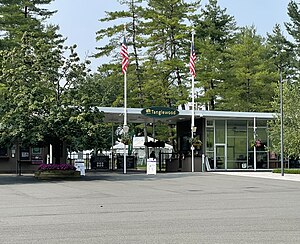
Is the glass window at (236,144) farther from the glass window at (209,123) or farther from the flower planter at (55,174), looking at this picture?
the flower planter at (55,174)

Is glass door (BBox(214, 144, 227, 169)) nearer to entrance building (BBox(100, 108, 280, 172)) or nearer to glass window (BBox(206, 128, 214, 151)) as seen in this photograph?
entrance building (BBox(100, 108, 280, 172))

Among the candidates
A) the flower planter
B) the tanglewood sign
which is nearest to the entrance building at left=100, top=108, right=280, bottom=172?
the tanglewood sign

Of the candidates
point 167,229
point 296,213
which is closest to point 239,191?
point 296,213

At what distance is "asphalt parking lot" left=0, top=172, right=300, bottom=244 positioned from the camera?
10336 millimetres

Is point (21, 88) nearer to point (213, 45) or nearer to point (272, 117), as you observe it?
point (272, 117)

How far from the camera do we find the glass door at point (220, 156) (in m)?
43.1

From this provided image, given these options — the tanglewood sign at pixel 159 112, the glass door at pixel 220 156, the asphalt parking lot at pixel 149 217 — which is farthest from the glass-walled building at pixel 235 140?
the asphalt parking lot at pixel 149 217

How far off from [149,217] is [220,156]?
99.8 feet

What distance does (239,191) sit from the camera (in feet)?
72.8

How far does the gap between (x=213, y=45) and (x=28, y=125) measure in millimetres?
28826

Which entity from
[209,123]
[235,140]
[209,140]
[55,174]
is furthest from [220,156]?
[55,174]

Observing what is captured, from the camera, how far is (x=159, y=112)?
3950cm

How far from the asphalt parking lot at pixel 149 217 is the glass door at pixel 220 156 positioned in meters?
21.4

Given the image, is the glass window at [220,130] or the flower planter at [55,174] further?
the glass window at [220,130]
